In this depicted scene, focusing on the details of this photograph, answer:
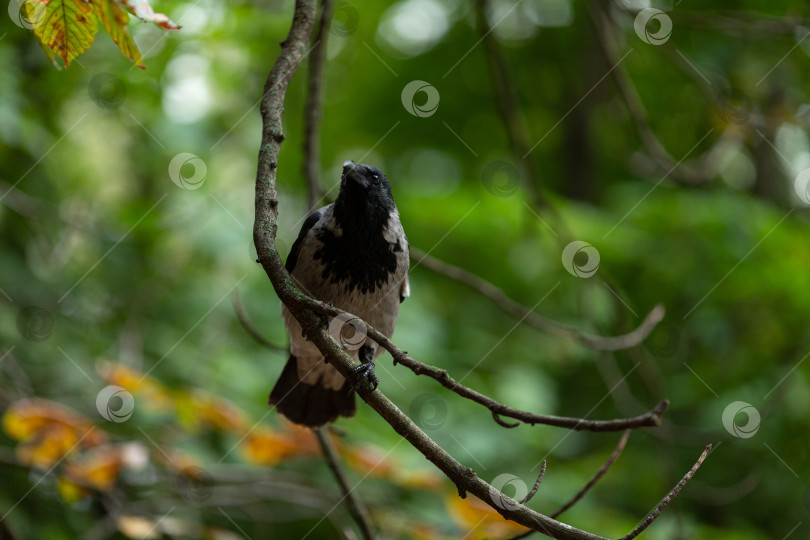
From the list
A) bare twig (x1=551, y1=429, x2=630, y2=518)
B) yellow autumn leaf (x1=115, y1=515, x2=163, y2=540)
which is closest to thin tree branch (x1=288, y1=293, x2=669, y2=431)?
bare twig (x1=551, y1=429, x2=630, y2=518)

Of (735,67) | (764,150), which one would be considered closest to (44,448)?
(735,67)

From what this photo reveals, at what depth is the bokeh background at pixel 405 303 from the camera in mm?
4348

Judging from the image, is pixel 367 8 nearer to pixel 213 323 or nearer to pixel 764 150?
pixel 213 323

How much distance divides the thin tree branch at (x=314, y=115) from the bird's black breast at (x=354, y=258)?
0.31 m

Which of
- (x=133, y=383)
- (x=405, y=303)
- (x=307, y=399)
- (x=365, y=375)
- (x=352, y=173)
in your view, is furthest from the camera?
(x=405, y=303)

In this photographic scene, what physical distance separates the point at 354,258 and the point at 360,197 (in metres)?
0.29

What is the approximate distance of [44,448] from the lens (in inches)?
150

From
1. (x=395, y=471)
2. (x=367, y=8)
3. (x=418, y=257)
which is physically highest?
(x=367, y=8)

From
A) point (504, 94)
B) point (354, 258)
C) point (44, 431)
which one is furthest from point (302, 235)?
point (44, 431)

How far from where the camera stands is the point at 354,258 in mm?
3340

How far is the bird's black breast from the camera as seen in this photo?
3.33m

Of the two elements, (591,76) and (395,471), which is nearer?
(395,471)

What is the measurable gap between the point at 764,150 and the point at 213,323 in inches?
246

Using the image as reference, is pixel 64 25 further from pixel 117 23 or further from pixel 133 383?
pixel 133 383
